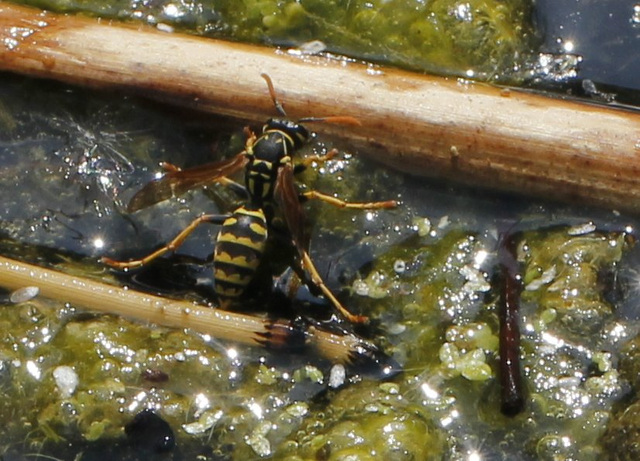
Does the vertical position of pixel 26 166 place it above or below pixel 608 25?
below

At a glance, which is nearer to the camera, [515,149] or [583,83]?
[515,149]

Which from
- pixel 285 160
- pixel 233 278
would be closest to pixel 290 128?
pixel 285 160

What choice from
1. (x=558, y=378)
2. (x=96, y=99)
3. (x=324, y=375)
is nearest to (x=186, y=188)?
(x=96, y=99)

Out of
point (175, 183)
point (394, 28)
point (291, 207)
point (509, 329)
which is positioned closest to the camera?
point (509, 329)

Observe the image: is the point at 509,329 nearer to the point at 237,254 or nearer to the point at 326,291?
the point at 326,291

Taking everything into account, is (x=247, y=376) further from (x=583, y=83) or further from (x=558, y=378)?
(x=583, y=83)

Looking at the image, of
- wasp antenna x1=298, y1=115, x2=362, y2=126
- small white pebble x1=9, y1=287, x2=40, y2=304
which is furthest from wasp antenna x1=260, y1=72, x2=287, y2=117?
small white pebble x1=9, y1=287, x2=40, y2=304
